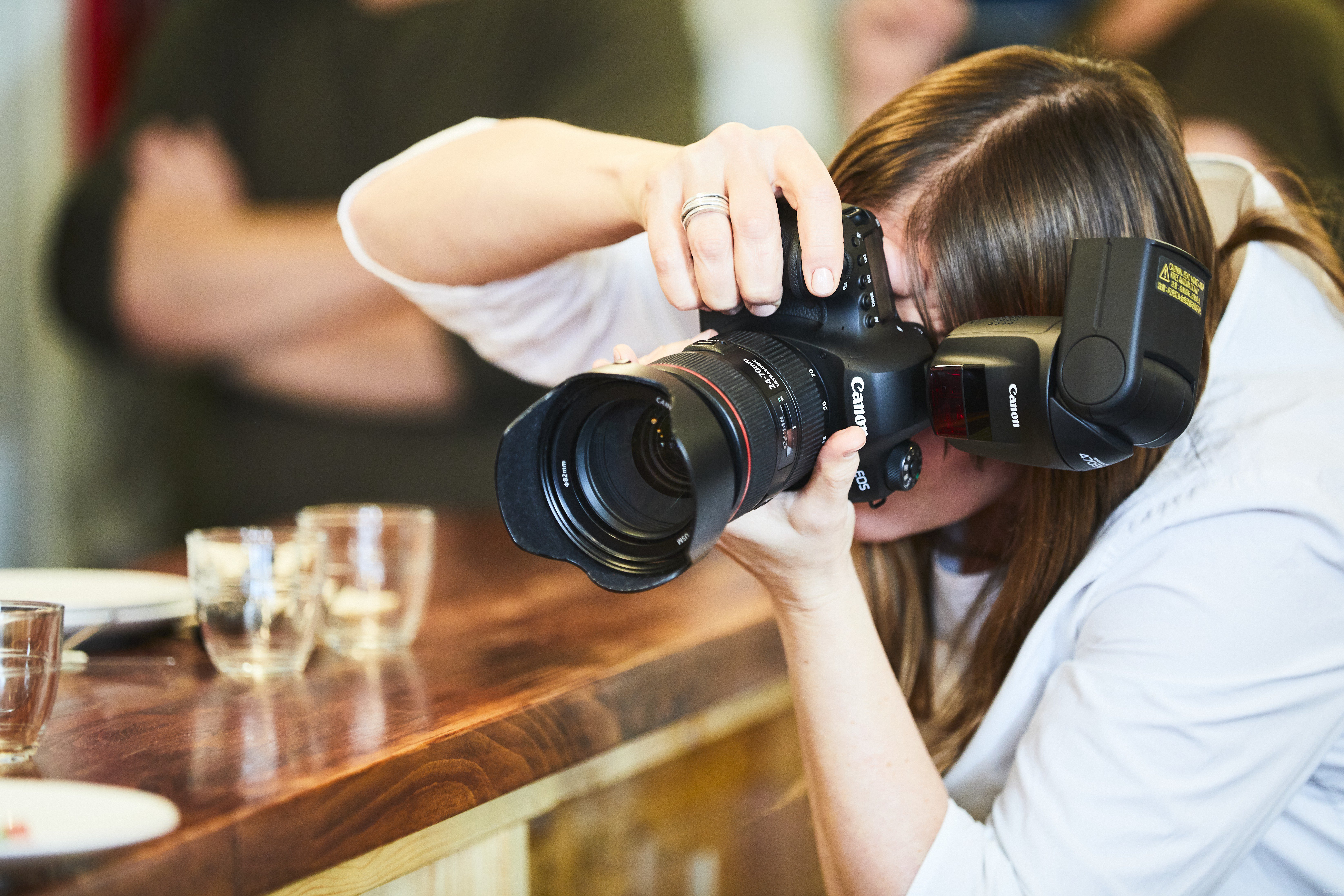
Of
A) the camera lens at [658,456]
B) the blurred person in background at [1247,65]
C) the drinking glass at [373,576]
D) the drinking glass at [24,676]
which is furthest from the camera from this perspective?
the blurred person in background at [1247,65]

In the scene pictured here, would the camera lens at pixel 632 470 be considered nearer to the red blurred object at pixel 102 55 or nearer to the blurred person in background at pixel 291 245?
the blurred person in background at pixel 291 245

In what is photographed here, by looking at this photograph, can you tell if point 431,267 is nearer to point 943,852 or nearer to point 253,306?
point 943,852

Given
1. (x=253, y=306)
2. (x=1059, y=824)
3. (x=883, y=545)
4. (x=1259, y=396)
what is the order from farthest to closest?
(x=253, y=306) → (x=883, y=545) → (x=1259, y=396) → (x=1059, y=824)

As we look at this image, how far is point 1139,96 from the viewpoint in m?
0.73

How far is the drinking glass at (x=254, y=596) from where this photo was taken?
2.06ft

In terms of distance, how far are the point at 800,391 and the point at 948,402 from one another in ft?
0.30

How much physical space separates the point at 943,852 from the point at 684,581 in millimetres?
446

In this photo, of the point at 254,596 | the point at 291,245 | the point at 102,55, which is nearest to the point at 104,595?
the point at 254,596

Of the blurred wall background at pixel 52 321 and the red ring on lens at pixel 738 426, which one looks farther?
the blurred wall background at pixel 52 321

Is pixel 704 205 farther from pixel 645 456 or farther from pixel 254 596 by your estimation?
pixel 254 596

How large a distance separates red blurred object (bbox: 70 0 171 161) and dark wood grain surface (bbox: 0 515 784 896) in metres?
1.71

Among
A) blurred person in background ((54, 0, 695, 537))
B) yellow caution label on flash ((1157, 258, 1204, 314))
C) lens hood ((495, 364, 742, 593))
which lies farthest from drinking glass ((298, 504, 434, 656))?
blurred person in background ((54, 0, 695, 537))

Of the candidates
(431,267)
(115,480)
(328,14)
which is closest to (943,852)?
(431,267)

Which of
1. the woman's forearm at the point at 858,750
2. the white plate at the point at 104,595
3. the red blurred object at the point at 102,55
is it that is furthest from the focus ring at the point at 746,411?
the red blurred object at the point at 102,55
